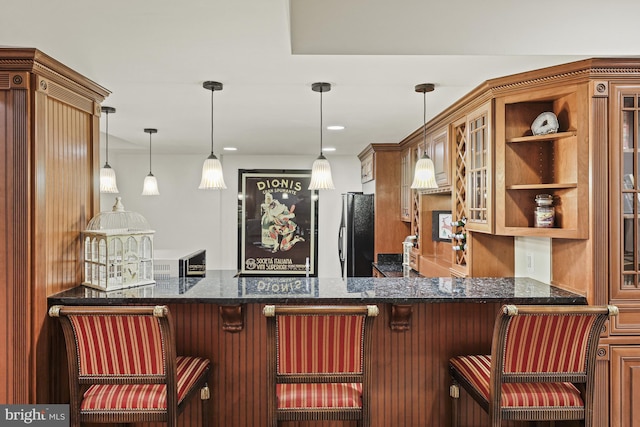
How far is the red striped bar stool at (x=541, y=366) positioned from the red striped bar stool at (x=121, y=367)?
1.36 m

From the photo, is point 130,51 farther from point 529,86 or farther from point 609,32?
point 609,32

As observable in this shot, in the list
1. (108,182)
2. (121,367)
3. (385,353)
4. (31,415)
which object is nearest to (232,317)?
(121,367)

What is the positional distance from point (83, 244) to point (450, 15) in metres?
2.32

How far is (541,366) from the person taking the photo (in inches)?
69.4

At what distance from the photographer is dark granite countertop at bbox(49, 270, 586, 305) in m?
2.00

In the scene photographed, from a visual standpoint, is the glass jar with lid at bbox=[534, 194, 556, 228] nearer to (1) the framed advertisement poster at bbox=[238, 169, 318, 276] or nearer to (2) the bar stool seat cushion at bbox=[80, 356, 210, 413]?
(2) the bar stool seat cushion at bbox=[80, 356, 210, 413]

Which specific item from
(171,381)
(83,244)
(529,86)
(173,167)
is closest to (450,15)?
(529,86)

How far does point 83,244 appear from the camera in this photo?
2332 mm

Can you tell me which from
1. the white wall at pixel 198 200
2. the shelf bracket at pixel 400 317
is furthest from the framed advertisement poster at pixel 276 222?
the shelf bracket at pixel 400 317

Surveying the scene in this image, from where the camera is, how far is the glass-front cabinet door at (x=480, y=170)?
100 inches

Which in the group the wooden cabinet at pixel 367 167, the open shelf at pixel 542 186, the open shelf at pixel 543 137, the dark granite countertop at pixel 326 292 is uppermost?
the wooden cabinet at pixel 367 167

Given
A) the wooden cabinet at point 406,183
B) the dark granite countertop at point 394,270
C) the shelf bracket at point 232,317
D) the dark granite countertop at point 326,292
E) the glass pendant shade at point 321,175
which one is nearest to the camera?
the dark granite countertop at point 326,292

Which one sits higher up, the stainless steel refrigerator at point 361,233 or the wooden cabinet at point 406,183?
the wooden cabinet at point 406,183

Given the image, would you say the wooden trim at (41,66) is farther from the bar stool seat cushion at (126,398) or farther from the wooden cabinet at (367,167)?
the wooden cabinet at (367,167)
